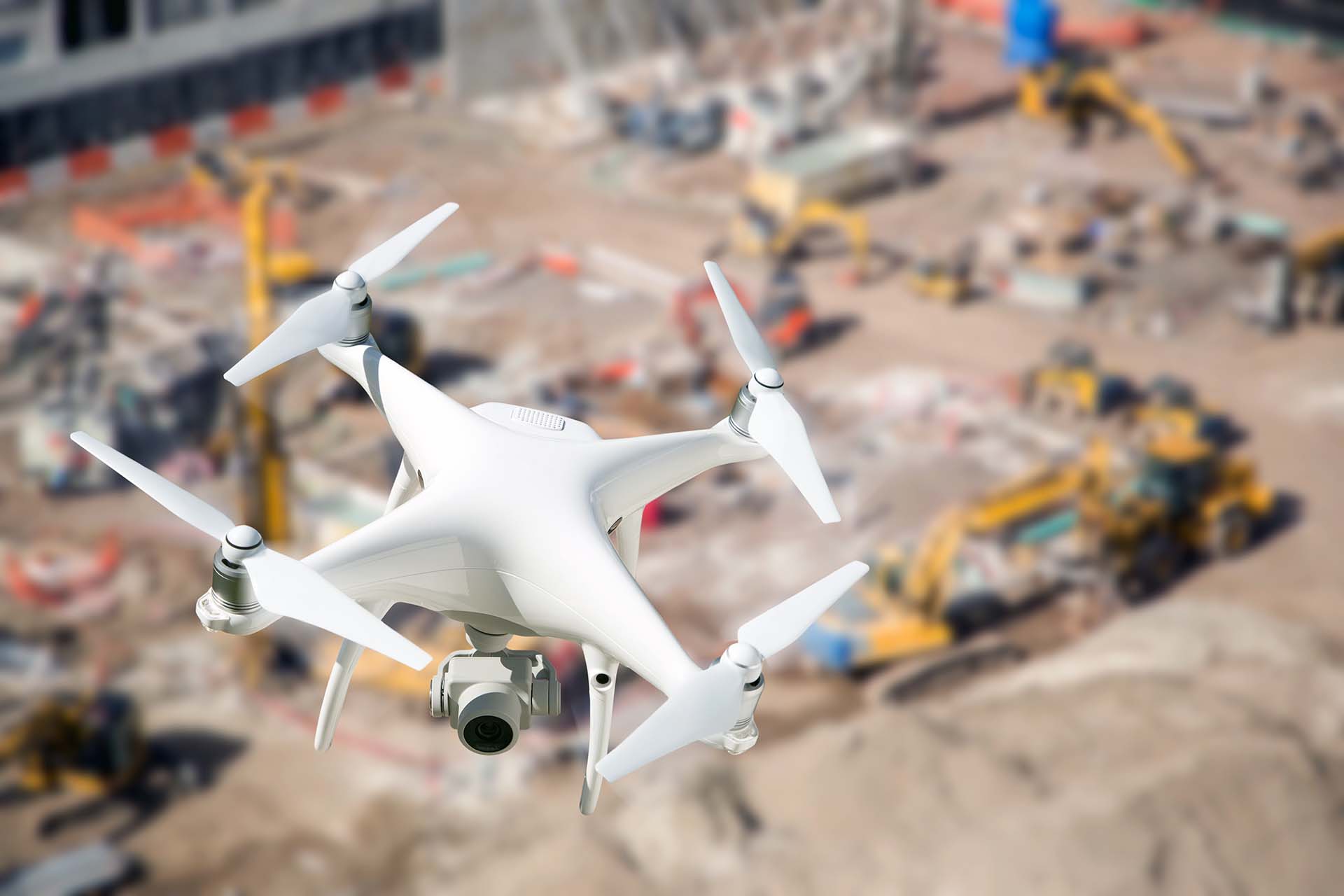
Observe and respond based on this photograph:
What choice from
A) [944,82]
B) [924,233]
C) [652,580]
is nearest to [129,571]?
[652,580]

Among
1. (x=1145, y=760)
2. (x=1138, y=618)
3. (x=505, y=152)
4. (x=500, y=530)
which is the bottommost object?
(x=505, y=152)

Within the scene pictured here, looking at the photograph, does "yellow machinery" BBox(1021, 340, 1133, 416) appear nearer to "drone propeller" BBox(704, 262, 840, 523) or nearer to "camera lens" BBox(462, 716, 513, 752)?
"drone propeller" BBox(704, 262, 840, 523)

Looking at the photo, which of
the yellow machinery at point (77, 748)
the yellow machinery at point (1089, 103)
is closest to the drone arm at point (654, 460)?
the yellow machinery at point (77, 748)

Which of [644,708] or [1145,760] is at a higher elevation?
[1145,760]

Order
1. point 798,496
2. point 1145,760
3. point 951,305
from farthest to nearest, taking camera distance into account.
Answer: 1. point 951,305
2. point 798,496
3. point 1145,760

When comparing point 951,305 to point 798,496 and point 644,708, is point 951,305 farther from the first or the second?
point 644,708

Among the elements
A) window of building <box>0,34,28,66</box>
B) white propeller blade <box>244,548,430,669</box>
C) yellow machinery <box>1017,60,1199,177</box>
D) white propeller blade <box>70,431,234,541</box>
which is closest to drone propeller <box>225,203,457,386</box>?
white propeller blade <box>70,431,234,541</box>
